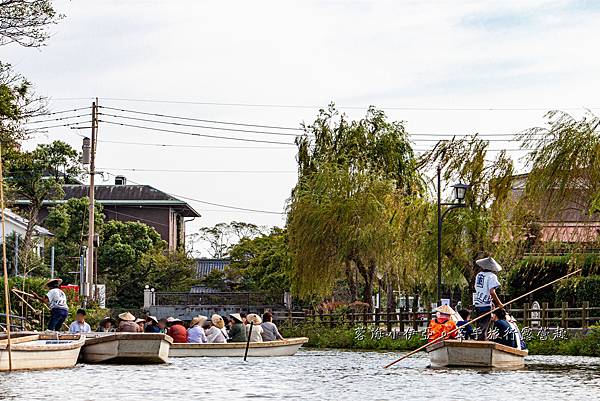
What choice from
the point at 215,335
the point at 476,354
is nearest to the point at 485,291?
the point at 476,354

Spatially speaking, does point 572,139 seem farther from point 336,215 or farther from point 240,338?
point 336,215

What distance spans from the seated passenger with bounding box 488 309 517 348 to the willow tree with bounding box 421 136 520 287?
16200 mm

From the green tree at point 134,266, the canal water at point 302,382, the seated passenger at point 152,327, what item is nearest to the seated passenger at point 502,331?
the canal water at point 302,382

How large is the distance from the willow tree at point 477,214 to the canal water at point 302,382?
1399 centimetres

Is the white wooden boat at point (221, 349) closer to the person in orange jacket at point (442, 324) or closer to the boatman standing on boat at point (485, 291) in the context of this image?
the person in orange jacket at point (442, 324)

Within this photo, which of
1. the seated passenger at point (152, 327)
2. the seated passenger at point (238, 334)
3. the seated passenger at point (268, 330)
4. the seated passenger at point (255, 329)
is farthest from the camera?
the seated passenger at point (268, 330)

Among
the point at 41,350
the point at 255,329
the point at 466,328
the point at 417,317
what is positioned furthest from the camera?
the point at 417,317

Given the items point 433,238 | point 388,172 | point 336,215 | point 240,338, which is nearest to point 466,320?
point 240,338

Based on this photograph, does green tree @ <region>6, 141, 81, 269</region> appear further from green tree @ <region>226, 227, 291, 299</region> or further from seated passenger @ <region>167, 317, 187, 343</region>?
seated passenger @ <region>167, 317, 187, 343</region>

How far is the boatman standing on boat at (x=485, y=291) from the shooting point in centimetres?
2336

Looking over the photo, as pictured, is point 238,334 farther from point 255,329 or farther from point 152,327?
point 152,327

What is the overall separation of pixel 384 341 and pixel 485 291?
53.3ft

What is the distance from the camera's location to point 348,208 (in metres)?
44.8

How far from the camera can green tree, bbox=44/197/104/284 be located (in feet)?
233
